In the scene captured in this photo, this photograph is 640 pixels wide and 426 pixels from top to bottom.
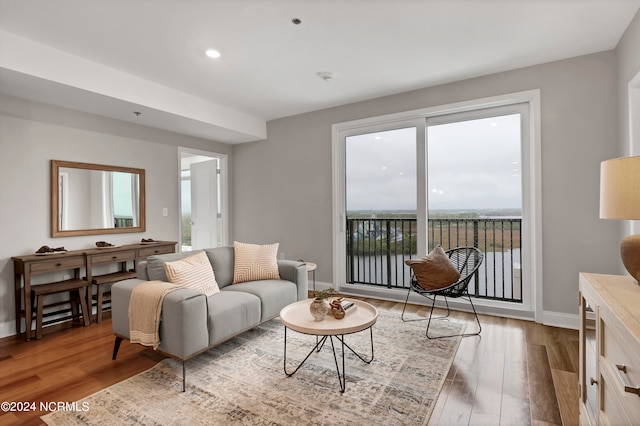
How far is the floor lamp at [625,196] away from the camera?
132 cm

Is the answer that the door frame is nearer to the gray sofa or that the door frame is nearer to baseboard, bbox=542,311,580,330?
baseboard, bbox=542,311,580,330

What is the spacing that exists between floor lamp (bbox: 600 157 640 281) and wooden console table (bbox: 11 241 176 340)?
4.26 m

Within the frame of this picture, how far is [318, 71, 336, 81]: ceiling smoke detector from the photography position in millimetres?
3324

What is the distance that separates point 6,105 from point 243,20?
262cm

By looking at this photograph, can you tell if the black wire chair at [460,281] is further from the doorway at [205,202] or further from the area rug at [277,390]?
the doorway at [205,202]

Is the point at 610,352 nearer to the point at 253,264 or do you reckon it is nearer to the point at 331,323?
the point at 331,323

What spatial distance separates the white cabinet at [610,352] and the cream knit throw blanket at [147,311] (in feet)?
7.82

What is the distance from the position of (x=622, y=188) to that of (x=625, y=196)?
0.12ft

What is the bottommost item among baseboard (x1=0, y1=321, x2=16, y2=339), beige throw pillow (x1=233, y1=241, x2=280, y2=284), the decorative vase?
baseboard (x1=0, y1=321, x2=16, y2=339)

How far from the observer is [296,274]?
3.31m

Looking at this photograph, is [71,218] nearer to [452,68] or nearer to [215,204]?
[215,204]

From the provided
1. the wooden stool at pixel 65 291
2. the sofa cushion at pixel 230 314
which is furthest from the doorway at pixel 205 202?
the sofa cushion at pixel 230 314

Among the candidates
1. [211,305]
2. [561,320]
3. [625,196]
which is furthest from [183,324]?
[561,320]

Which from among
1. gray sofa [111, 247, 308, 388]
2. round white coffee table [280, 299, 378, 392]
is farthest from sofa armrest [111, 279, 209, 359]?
round white coffee table [280, 299, 378, 392]
